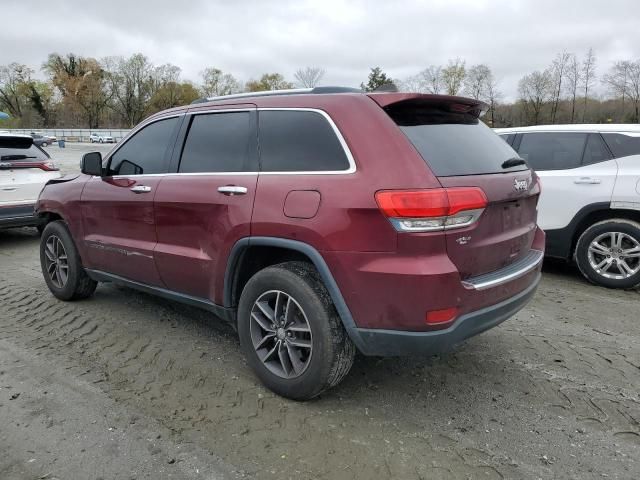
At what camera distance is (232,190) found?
320cm

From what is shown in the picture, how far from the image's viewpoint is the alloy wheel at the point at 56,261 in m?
Result: 4.88

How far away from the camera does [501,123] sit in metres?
58.5

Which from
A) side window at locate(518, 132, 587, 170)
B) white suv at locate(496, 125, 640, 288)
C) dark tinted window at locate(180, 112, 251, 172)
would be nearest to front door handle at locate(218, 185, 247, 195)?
dark tinted window at locate(180, 112, 251, 172)

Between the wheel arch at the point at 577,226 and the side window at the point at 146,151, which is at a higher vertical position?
the side window at the point at 146,151

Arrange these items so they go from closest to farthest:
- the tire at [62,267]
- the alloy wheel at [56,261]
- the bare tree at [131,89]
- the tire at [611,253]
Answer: the tire at [62,267] → the alloy wheel at [56,261] → the tire at [611,253] → the bare tree at [131,89]

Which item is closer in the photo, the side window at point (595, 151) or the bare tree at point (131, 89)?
the side window at point (595, 151)

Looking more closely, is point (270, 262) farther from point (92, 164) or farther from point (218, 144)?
point (92, 164)

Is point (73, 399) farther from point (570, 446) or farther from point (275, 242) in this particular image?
point (570, 446)

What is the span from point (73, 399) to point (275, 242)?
1.58m

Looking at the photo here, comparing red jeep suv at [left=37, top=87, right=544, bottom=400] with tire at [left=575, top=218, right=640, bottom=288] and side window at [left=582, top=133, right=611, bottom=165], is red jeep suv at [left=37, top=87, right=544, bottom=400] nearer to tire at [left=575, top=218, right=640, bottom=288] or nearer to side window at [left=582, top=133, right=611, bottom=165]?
tire at [left=575, top=218, right=640, bottom=288]

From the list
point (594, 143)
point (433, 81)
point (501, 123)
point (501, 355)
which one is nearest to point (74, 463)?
point (501, 355)

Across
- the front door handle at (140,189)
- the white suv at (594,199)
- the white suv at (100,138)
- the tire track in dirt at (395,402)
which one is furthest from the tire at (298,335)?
the white suv at (100,138)

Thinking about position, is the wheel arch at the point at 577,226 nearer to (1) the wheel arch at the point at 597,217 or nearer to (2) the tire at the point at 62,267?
(1) the wheel arch at the point at 597,217

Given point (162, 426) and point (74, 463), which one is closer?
point (74, 463)
